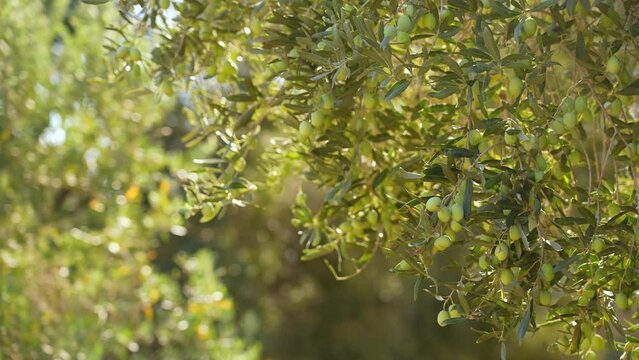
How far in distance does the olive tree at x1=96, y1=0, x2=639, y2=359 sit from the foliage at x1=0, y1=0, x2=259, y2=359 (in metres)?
2.05

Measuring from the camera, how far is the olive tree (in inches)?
49.9

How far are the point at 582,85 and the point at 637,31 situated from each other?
14cm

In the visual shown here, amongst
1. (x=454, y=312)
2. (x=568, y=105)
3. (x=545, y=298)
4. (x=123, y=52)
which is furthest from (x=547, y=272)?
(x=123, y=52)

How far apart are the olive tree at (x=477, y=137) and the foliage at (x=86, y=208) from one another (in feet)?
6.74

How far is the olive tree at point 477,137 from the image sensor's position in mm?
1269

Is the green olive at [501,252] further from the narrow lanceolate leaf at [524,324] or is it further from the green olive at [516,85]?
the green olive at [516,85]

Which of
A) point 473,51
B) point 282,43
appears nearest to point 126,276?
point 282,43

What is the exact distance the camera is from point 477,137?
1.33 meters

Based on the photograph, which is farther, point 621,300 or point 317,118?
point 317,118

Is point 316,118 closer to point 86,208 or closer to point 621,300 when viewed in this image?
point 621,300

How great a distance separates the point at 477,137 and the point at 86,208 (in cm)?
332

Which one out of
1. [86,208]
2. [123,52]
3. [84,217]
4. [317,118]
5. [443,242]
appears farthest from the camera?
[86,208]

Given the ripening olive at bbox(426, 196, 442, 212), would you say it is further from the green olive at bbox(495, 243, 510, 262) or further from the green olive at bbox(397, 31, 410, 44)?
the green olive at bbox(397, 31, 410, 44)

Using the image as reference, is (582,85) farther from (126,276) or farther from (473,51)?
(126,276)
